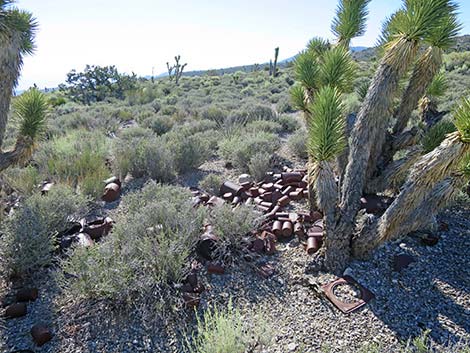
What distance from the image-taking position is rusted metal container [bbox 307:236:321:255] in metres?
4.45

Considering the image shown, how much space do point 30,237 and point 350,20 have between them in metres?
5.20

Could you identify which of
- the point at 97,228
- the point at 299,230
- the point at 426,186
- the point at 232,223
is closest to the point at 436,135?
the point at 426,186

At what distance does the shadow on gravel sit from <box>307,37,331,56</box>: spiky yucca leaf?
3.33 metres

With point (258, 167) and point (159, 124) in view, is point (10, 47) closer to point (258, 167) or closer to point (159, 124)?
point (258, 167)

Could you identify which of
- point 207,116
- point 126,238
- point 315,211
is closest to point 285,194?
point 315,211

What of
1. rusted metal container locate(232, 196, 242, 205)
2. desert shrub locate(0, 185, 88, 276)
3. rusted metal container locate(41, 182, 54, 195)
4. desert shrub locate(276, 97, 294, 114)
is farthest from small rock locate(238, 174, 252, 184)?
desert shrub locate(276, 97, 294, 114)

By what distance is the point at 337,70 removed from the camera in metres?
4.68

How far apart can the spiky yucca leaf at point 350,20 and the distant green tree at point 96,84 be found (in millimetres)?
23036

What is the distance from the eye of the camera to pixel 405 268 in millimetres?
4148

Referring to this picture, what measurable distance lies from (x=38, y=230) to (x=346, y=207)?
3688 mm

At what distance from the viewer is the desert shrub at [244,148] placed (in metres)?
8.03

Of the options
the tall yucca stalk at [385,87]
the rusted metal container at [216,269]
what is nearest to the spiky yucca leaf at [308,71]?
the tall yucca stalk at [385,87]

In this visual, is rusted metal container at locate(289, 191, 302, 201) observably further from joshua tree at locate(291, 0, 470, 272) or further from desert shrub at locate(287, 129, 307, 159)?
desert shrub at locate(287, 129, 307, 159)

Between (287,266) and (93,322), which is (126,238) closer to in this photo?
(93,322)
